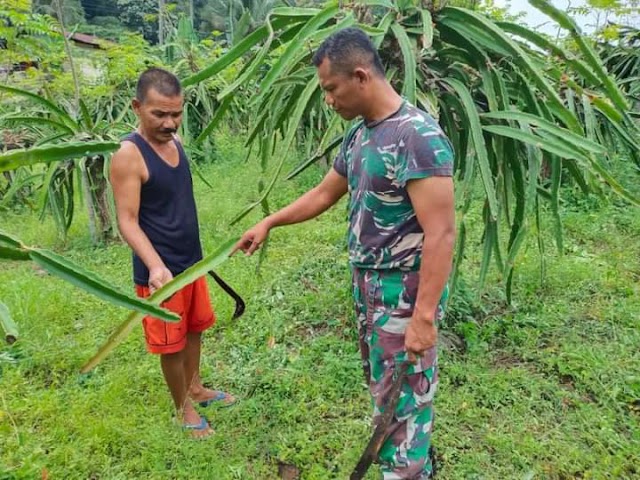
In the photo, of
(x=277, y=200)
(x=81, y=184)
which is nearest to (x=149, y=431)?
(x=81, y=184)

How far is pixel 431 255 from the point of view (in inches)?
54.6

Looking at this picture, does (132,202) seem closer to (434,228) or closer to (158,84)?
(158,84)

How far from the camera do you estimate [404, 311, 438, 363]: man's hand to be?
4.73 ft

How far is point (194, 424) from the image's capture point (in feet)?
7.11

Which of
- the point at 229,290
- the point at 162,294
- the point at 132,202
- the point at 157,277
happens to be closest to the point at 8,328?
the point at 162,294

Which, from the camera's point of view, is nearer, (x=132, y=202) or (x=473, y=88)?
(x=132, y=202)

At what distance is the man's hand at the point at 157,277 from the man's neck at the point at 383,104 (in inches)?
36.2

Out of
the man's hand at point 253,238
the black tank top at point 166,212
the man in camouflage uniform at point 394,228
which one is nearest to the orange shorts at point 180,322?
the black tank top at point 166,212

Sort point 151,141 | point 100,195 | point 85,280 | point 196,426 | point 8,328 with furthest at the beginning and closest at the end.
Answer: point 100,195 < point 196,426 < point 151,141 < point 85,280 < point 8,328

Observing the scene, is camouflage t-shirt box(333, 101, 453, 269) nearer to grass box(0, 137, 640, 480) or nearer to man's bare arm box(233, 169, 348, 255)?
man's bare arm box(233, 169, 348, 255)

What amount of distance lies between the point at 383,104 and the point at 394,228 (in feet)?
1.19

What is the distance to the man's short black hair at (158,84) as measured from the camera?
1.85 meters

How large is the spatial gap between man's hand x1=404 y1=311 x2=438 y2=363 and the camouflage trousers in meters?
0.08

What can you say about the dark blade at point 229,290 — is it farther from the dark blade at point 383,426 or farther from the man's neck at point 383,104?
the man's neck at point 383,104
